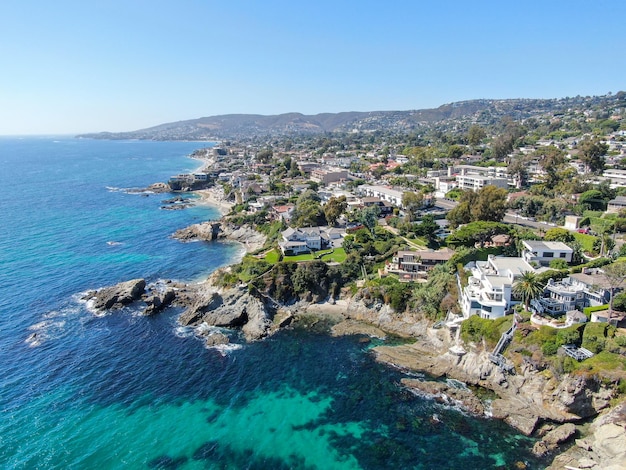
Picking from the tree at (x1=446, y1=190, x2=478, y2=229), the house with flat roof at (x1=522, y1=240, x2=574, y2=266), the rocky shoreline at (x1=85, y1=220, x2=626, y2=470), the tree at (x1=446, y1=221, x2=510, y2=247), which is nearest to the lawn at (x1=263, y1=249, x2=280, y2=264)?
the rocky shoreline at (x1=85, y1=220, x2=626, y2=470)

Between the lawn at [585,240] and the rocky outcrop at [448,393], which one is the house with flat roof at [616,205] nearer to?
the lawn at [585,240]

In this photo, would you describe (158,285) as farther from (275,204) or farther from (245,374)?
(275,204)

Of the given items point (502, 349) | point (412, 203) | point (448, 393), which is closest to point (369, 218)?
point (412, 203)

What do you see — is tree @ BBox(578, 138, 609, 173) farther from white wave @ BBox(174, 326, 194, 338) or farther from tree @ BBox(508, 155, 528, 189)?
white wave @ BBox(174, 326, 194, 338)

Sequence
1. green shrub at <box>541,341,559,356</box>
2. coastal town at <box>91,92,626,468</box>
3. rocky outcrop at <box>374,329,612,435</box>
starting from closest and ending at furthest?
rocky outcrop at <box>374,329,612,435</box>, coastal town at <box>91,92,626,468</box>, green shrub at <box>541,341,559,356</box>

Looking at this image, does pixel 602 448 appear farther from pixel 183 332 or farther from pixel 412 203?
pixel 412 203

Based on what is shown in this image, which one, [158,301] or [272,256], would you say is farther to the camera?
[272,256]

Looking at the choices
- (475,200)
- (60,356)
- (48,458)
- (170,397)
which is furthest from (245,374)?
(475,200)
